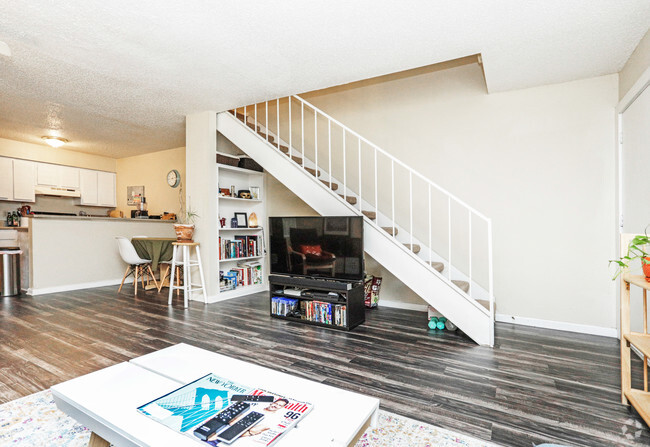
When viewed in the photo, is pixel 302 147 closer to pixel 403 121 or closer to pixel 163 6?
pixel 403 121

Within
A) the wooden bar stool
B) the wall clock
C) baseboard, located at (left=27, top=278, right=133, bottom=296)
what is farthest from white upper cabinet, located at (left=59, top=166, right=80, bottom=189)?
the wooden bar stool

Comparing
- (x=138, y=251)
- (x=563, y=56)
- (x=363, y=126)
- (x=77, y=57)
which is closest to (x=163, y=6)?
(x=77, y=57)

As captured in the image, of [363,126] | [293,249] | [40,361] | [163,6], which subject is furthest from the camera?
[363,126]

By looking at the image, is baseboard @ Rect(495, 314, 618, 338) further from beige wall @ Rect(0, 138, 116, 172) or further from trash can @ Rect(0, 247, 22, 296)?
beige wall @ Rect(0, 138, 116, 172)

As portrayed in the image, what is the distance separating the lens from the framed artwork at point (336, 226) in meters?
3.46

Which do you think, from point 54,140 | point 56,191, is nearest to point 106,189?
point 56,191

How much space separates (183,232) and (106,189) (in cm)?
452

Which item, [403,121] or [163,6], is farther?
[403,121]

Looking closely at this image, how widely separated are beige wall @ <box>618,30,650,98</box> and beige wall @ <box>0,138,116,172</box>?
28.9 feet

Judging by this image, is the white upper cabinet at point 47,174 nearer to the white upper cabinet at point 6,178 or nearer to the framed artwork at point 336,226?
the white upper cabinet at point 6,178

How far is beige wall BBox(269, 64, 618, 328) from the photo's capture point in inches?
126

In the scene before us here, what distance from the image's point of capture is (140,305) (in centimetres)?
427

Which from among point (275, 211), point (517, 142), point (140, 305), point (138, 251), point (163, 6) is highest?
point (163, 6)

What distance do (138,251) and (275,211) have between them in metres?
2.25
